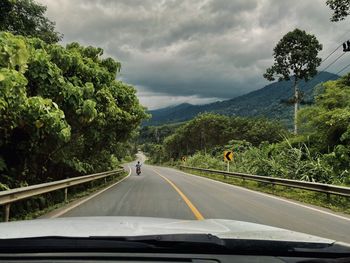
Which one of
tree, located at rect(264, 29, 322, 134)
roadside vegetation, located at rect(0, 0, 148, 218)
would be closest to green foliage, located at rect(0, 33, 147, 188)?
roadside vegetation, located at rect(0, 0, 148, 218)

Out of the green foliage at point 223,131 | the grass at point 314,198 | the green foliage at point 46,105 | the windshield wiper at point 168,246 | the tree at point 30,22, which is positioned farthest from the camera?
the green foliage at point 223,131

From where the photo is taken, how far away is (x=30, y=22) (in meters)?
26.2

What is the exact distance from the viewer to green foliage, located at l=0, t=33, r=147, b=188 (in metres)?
9.84

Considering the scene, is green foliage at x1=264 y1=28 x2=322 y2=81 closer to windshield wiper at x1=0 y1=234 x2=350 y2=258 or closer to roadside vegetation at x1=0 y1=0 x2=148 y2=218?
roadside vegetation at x1=0 y1=0 x2=148 y2=218

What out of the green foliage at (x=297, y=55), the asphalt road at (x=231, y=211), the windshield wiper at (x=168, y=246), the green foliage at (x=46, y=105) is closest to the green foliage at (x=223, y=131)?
the green foliage at (x=297, y=55)

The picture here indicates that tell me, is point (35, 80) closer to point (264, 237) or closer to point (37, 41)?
point (37, 41)

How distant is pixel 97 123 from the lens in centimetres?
2111

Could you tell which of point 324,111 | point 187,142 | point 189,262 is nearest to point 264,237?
point 189,262

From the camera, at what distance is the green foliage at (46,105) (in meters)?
9.84

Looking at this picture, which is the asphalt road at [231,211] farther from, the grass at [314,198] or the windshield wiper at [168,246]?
the windshield wiper at [168,246]

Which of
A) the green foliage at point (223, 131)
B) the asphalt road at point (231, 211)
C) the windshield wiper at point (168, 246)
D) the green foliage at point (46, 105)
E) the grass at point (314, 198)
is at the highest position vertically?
the green foliage at point (223, 131)

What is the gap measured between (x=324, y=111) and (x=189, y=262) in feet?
88.8

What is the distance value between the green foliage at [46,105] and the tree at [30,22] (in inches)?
113

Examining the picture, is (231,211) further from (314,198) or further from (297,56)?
(297,56)
